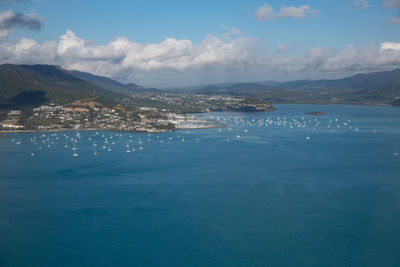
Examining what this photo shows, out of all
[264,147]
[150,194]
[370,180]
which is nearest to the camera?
[150,194]

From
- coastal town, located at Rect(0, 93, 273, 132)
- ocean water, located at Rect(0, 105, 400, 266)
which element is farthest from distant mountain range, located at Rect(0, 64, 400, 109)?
ocean water, located at Rect(0, 105, 400, 266)

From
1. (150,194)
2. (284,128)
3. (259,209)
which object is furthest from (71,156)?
(284,128)

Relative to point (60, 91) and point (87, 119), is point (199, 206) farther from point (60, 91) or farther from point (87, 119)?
point (60, 91)

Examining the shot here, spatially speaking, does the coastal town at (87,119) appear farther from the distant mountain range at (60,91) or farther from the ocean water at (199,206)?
the ocean water at (199,206)

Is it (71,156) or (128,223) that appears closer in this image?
(128,223)

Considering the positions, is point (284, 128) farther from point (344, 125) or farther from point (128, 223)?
point (128, 223)

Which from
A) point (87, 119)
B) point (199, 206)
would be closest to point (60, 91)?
point (87, 119)

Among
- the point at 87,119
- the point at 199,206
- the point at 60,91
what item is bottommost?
the point at 199,206

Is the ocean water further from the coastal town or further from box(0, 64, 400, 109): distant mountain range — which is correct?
box(0, 64, 400, 109): distant mountain range

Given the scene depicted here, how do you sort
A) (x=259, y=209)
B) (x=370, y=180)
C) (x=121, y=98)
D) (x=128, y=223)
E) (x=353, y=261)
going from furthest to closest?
(x=121, y=98) < (x=370, y=180) < (x=259, y=209) < (x=128, y=223) < (x=353, y=261)
